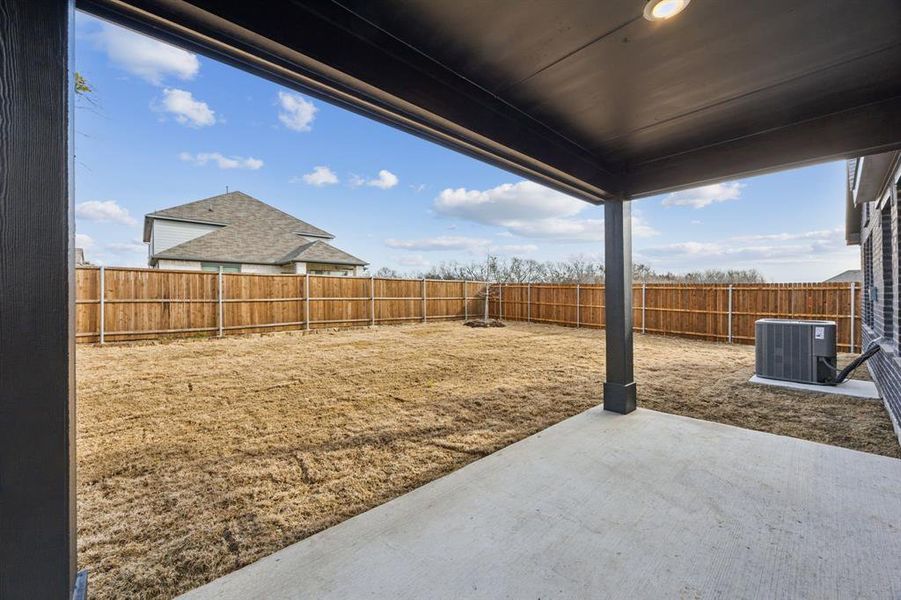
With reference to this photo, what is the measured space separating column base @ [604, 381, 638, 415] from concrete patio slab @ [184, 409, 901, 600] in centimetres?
88

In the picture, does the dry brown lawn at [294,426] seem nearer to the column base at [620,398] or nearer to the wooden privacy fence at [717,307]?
the column base at [620,398]

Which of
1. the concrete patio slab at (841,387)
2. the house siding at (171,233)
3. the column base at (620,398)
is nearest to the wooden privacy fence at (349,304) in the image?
the concrete patio slab at (841,387)

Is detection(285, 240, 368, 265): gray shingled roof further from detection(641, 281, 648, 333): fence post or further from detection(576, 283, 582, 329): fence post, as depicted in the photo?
detection(641, 281, 648, 333): fence post

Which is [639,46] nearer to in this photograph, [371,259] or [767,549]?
[767,549]

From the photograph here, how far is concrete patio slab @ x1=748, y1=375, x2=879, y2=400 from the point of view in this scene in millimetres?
4504

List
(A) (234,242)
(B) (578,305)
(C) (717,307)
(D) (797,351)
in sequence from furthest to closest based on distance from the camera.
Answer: (A) (234,242) < (B) (578,305) < (C) (717,307) < (D) (797,351)

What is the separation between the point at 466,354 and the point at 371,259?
11.7m

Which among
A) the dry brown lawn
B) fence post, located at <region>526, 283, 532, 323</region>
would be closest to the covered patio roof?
the dry brown lawn

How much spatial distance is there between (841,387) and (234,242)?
16960 mm

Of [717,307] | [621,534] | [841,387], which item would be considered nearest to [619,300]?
A: [621,534]

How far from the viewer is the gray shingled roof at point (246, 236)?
13781 millimetres

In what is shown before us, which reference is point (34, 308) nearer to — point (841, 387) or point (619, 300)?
point (619, 300)

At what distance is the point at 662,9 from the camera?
60.9 inches

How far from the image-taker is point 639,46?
179 cm
